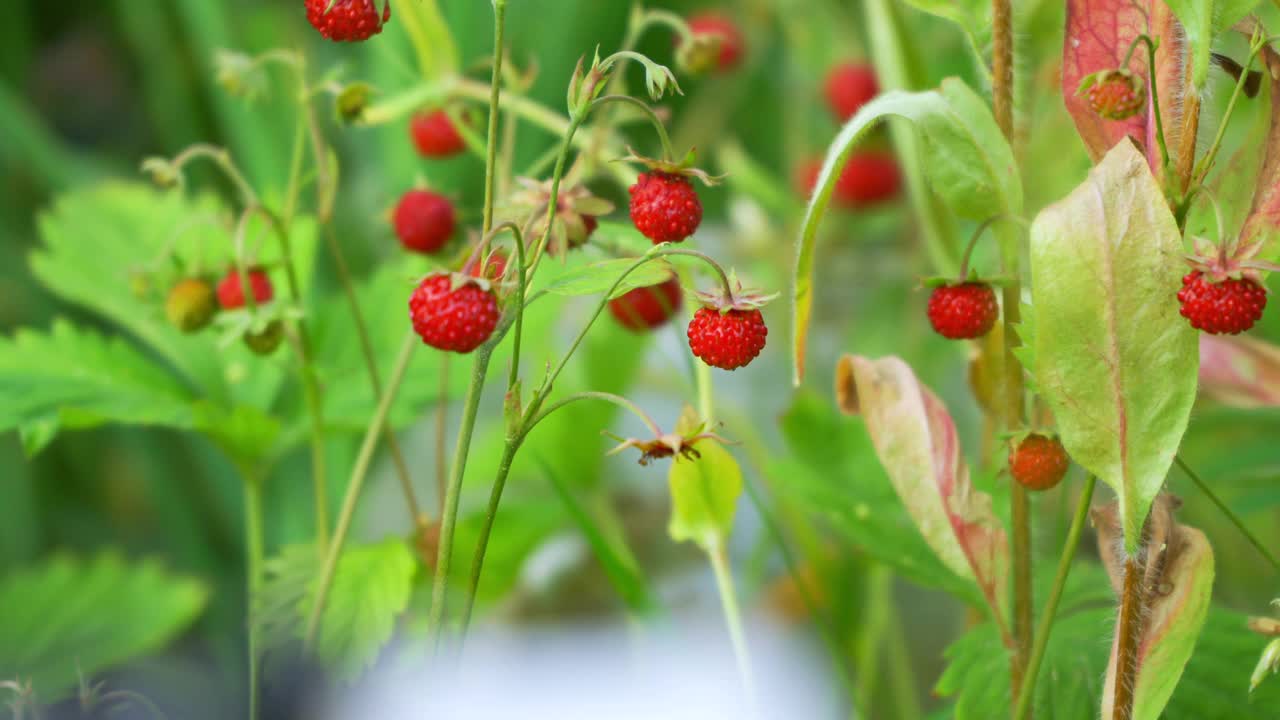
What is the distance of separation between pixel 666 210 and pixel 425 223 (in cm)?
18

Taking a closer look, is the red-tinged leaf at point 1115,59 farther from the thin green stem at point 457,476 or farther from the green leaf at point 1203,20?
the thin green stem at point 457,476

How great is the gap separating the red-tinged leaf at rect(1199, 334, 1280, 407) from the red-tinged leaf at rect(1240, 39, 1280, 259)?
15 cm

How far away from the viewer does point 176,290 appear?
53 centimetres

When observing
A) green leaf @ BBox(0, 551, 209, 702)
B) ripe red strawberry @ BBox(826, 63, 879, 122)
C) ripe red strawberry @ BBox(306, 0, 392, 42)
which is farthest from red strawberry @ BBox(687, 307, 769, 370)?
ripe red strawberry @ BBox(826, 63, 879, 122)

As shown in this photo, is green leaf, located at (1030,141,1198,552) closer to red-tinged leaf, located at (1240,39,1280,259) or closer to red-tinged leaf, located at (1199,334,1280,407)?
red-tinged leaf, located at (1240,39,1280,259)

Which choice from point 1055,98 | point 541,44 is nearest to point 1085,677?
point 1055,98

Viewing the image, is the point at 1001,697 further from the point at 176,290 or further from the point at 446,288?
the point at 176,290

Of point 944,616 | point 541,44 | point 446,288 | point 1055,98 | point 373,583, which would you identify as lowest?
point 944,616

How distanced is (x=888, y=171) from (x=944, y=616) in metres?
0.40

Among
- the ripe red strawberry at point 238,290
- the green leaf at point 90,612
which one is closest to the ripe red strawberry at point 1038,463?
the ripe red strawberry at point 238,290

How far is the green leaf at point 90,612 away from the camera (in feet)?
2.19

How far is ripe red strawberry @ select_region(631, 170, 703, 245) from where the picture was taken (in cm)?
36

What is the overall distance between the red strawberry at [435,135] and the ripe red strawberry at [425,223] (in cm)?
10

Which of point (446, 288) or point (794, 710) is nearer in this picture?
point (446, 288)
